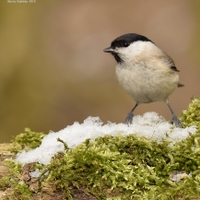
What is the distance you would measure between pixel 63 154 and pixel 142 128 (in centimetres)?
53

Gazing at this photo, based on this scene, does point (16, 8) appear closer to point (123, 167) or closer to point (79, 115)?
point (79, 115)

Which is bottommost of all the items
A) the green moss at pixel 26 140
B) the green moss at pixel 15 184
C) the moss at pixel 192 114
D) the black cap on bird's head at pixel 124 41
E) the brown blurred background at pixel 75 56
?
the green moss at pixel 15 184

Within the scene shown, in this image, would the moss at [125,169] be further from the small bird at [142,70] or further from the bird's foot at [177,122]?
the small bird at [142,70]

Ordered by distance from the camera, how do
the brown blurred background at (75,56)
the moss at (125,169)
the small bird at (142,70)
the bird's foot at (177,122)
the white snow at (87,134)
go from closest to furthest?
the moss at (125,169) → the white snow at (87,134) → the bird's foot at (177,122) → the small bird at (142,70) → the brown blurred background at (75,56)

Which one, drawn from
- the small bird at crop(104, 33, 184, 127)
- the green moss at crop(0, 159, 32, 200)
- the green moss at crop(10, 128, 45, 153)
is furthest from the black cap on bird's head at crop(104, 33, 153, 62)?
the green moss at crop(0, 159, 32, 200)

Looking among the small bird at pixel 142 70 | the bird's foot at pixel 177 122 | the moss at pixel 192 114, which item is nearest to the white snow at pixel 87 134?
the bird's foot at pixel 177 122

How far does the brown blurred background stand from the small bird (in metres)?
2.43

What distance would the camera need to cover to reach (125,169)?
1.98 meters

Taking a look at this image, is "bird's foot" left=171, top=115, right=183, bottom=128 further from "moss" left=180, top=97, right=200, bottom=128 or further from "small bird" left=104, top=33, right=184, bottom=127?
"small bird" left=104, top=33, right=184, bottom=127

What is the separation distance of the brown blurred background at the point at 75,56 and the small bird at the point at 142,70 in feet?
7.96

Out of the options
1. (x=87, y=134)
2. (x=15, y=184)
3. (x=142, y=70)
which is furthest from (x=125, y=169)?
(x=142, y=70)

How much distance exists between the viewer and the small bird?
3207 mm

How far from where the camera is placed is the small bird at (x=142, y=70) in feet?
10.5

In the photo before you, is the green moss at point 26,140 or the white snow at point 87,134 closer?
the white snow at point 87,134
